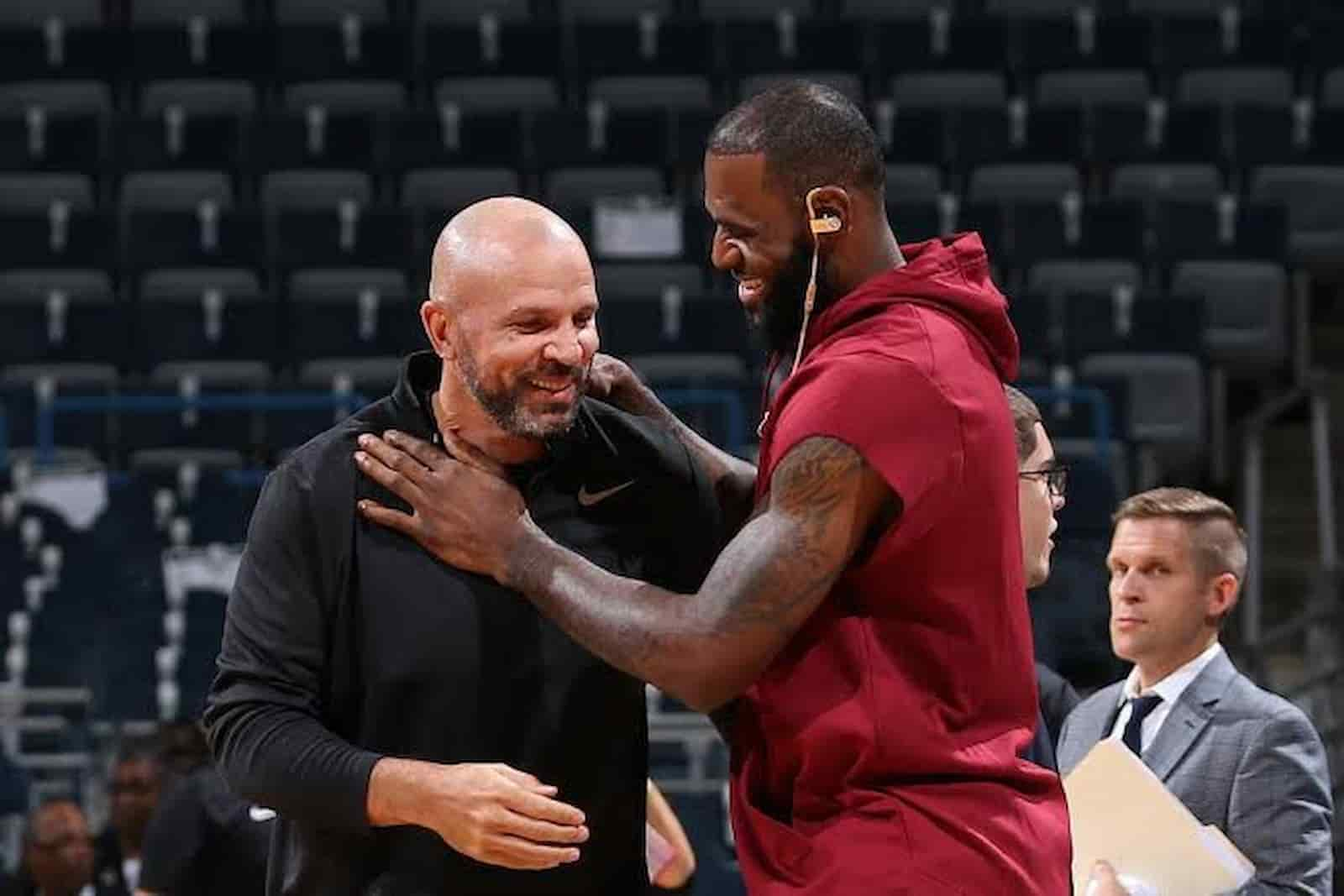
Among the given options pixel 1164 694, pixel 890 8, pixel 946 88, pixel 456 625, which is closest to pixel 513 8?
pixel 890 8

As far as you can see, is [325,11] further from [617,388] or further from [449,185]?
[617,388]

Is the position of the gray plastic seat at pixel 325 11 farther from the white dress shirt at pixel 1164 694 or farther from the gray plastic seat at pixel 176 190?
the white dress shirt at pixel 1164 694

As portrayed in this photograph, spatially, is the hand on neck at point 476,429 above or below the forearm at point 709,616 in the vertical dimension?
above

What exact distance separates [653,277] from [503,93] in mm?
1924

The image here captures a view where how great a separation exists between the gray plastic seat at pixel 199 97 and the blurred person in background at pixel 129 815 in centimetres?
582

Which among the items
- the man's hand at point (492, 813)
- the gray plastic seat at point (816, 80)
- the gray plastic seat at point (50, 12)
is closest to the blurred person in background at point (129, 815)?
the man's hand at point (492, 813)

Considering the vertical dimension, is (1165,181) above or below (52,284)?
above

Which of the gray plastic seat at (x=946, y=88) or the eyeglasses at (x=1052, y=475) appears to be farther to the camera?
the gray plastic seat at (x=946, y=88)

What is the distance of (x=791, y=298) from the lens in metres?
3.09

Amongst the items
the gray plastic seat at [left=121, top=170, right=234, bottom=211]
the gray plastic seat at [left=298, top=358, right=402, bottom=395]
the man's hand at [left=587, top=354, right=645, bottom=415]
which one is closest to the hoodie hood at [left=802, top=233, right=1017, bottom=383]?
the man's hand at [left=587, top=354, right=645, bottom=415]

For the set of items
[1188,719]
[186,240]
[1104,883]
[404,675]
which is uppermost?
[186,240]

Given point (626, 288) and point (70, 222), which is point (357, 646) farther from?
point (70, 222)

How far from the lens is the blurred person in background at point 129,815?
290 inches

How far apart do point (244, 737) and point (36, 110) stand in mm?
10156
